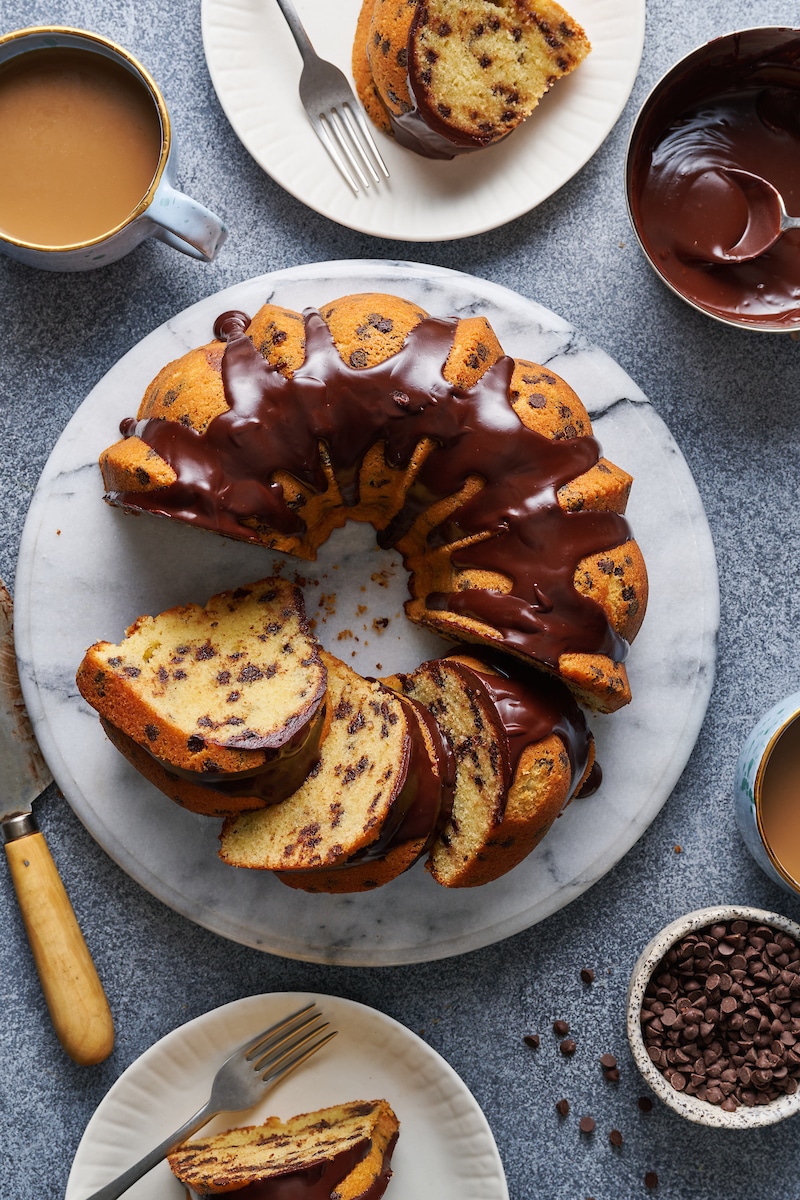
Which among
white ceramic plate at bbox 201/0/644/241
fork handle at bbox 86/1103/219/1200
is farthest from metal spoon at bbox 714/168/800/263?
fork handle at bbox 86/1103/219/1200

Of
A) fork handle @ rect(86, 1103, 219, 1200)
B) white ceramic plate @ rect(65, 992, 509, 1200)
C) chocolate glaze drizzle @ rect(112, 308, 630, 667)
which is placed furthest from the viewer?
white ceramic plate @ rect(65, 992, 509, 1200)

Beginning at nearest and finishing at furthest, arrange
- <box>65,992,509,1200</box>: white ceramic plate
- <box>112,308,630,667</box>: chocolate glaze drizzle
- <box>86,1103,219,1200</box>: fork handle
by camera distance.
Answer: <box>112,308,630,667</box>: chocolate glaze drizzle < <box>86,1103,219,1200</box>: fork handle < <box>65,992,509,1200</box>: white ceramic plate

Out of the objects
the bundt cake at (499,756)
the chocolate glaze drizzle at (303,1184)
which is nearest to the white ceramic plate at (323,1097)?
the chocolate glaze drizzle at (303,1184)

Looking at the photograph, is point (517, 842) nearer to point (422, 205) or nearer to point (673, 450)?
point (673, 450)

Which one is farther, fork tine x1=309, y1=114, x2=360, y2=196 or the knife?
fork tine x1=309, y1=114, x2=360, y2=196

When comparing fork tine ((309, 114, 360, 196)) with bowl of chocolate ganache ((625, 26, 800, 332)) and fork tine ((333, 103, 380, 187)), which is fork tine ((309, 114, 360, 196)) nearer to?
fork tine ((333, 103, 380, 187))

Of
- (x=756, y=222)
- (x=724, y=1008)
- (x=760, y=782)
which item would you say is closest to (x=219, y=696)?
(x=760, y=782)

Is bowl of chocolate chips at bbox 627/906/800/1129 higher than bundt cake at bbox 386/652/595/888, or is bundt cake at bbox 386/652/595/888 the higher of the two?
bundt cake at bbox 386/652/595/888
